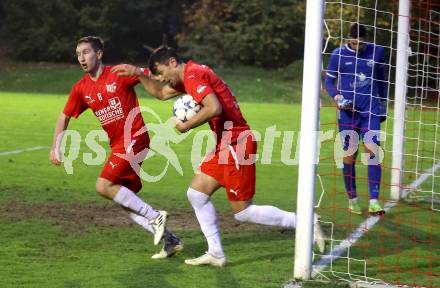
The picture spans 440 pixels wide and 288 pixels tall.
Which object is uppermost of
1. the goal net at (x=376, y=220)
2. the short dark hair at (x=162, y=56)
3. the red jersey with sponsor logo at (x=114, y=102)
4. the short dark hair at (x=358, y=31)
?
the short dark hair at (x=358, y=31)

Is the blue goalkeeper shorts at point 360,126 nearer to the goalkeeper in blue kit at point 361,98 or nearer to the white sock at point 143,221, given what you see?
the goalkeeper in blue kit at point 361,98

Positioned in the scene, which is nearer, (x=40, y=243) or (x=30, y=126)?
(x=40, y=243)

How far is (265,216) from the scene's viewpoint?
7.12 m

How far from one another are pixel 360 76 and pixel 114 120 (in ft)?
10.4

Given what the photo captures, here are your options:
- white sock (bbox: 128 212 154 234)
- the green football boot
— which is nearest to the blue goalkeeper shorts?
the green football boot

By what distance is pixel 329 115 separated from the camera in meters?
21.3

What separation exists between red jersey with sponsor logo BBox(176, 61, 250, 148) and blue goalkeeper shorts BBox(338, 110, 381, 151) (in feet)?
9.54

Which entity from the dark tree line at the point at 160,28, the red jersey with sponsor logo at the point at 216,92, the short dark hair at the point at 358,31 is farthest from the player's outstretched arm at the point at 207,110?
the dark tree line at the point at 160,28

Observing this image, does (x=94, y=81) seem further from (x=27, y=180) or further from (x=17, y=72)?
(x=17, y=72)

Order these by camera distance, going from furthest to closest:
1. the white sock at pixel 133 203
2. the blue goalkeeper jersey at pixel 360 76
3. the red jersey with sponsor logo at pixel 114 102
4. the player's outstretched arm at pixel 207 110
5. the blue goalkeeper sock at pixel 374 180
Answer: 1. the blue goalkeeper sock at pixel 374 180
2. the blue goalkeeper jersey at pixel 360 76
3. the red jersey with sponsor logo at pixel 114 102
4. the white sock at pixel 133 203
5. the player's outstretched arm at pixel 207 110

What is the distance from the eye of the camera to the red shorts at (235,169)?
696 cm

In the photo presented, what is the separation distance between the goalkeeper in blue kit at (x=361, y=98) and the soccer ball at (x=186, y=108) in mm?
2922

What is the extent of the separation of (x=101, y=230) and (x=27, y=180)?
3.58 m

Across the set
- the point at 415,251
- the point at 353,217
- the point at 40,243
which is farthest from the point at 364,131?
the point at 40,243
